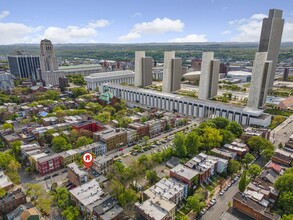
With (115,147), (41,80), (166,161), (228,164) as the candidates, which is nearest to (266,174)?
(228,164)

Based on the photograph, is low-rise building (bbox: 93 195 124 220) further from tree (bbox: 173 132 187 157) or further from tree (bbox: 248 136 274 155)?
tree (bbox: 248 136 274 155)

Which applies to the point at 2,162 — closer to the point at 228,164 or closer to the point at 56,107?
the point at 56,107

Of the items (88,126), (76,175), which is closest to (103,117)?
(88,126)

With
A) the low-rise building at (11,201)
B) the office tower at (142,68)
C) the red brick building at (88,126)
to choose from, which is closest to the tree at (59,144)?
the red brick building at (88,126)

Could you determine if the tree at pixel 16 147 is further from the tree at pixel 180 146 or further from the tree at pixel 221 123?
the tree at pixel 221 123

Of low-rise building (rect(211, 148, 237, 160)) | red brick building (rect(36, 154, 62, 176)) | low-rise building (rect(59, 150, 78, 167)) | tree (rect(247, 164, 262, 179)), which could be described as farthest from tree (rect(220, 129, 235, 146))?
red brick building (rect(36, 154, 62, 176))

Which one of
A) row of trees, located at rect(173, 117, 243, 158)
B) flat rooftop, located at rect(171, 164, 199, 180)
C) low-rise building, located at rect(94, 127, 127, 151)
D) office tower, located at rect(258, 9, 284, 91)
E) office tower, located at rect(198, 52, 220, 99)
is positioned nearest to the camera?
flat rooftop, located at rect(171, 164, 199, 180)
